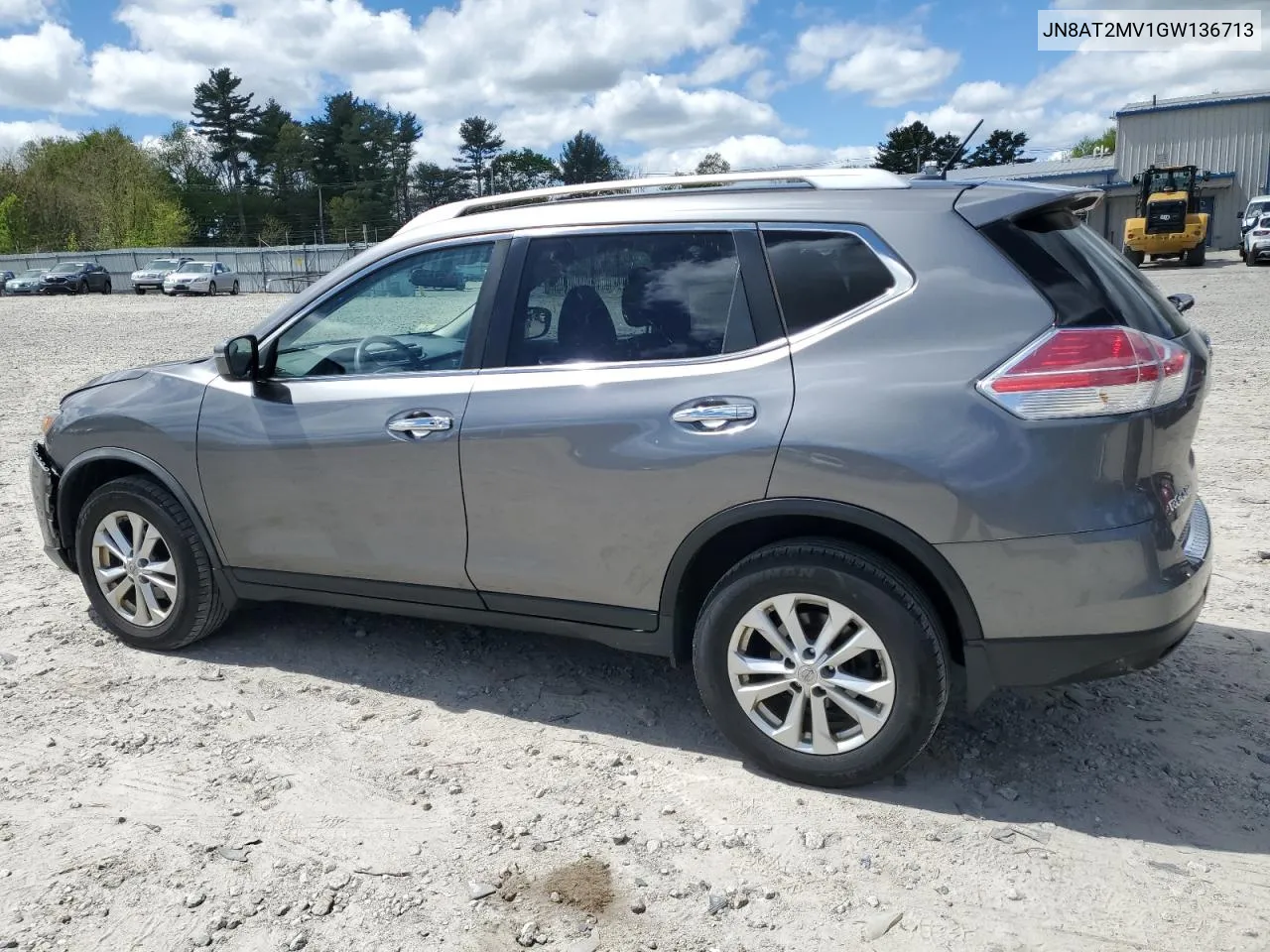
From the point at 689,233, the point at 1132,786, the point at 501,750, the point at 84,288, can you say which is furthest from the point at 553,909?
the point at 84,288

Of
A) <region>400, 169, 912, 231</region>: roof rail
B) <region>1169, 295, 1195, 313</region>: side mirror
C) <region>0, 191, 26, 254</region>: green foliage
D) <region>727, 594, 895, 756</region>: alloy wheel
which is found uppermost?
Answer: <region>0, 191, 26, 254</region>: green foliage

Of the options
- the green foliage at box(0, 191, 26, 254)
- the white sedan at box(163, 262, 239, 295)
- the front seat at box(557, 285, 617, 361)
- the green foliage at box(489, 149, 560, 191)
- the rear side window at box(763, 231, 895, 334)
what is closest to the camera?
the rear side window at box(763, 231, 895, 334)

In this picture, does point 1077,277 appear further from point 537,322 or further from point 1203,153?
point 1203,153

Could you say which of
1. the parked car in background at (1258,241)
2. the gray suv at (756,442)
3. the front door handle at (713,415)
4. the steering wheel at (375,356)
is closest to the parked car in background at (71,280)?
the parked car in background at (1258,241)

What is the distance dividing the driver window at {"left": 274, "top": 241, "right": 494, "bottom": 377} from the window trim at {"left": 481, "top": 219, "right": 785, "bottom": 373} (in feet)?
0.43

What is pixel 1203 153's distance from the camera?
155ft

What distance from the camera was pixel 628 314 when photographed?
3549 mm

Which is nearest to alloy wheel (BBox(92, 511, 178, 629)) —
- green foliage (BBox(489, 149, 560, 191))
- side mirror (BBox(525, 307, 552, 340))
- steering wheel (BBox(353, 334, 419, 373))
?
steering wheel (BBox(353, 334, 419, 373))

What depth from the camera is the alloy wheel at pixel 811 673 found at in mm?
3195

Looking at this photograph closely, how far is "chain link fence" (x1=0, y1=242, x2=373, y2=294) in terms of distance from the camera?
47406mm

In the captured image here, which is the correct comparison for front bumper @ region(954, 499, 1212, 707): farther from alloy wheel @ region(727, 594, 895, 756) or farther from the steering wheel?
the steering wheel

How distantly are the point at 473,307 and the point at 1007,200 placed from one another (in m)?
1.86

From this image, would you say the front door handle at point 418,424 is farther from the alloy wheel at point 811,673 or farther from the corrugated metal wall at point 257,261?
the corrugated metal wall at point 257,261

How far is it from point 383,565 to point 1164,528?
2687mm
